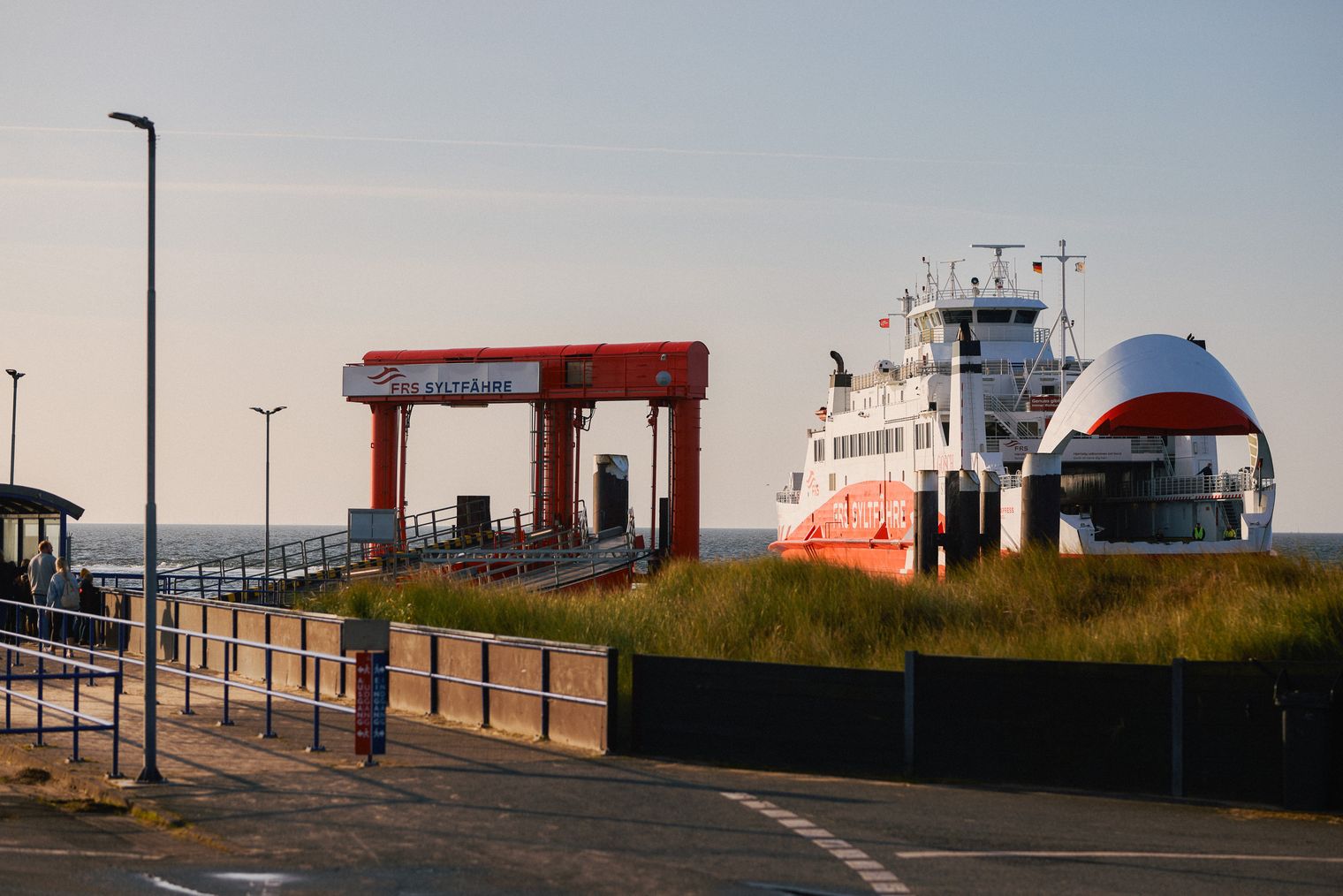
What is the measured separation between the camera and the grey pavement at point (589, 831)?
400 inches

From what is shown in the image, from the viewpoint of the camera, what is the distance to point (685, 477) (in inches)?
1512

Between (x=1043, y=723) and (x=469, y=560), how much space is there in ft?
79.1

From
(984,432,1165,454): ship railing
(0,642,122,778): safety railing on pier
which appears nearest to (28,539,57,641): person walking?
(0,642,122,778): safety railing on pier

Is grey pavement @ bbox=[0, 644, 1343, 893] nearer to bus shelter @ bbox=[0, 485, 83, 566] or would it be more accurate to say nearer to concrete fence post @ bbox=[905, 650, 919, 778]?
concrete fence post @ bbox=[905, 650, 919, 778]

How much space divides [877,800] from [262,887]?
5.63m

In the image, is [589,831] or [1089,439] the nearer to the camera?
[589,831]

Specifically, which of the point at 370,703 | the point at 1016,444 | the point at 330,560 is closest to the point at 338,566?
the point at 330,560

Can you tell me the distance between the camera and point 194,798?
1291 centimetres

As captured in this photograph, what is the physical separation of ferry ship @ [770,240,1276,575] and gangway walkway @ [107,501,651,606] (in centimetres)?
601

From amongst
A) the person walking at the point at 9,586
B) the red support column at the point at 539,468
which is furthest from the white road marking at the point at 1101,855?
the red support column at the point at 539,468

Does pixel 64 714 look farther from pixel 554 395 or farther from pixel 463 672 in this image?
pixel 554 395

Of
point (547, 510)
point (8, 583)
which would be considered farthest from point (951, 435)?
point (8, 583)

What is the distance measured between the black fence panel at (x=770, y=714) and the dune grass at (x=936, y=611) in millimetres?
2206

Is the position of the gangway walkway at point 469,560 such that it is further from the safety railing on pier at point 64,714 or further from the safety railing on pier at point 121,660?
the safety railing on pier at point 64,714
